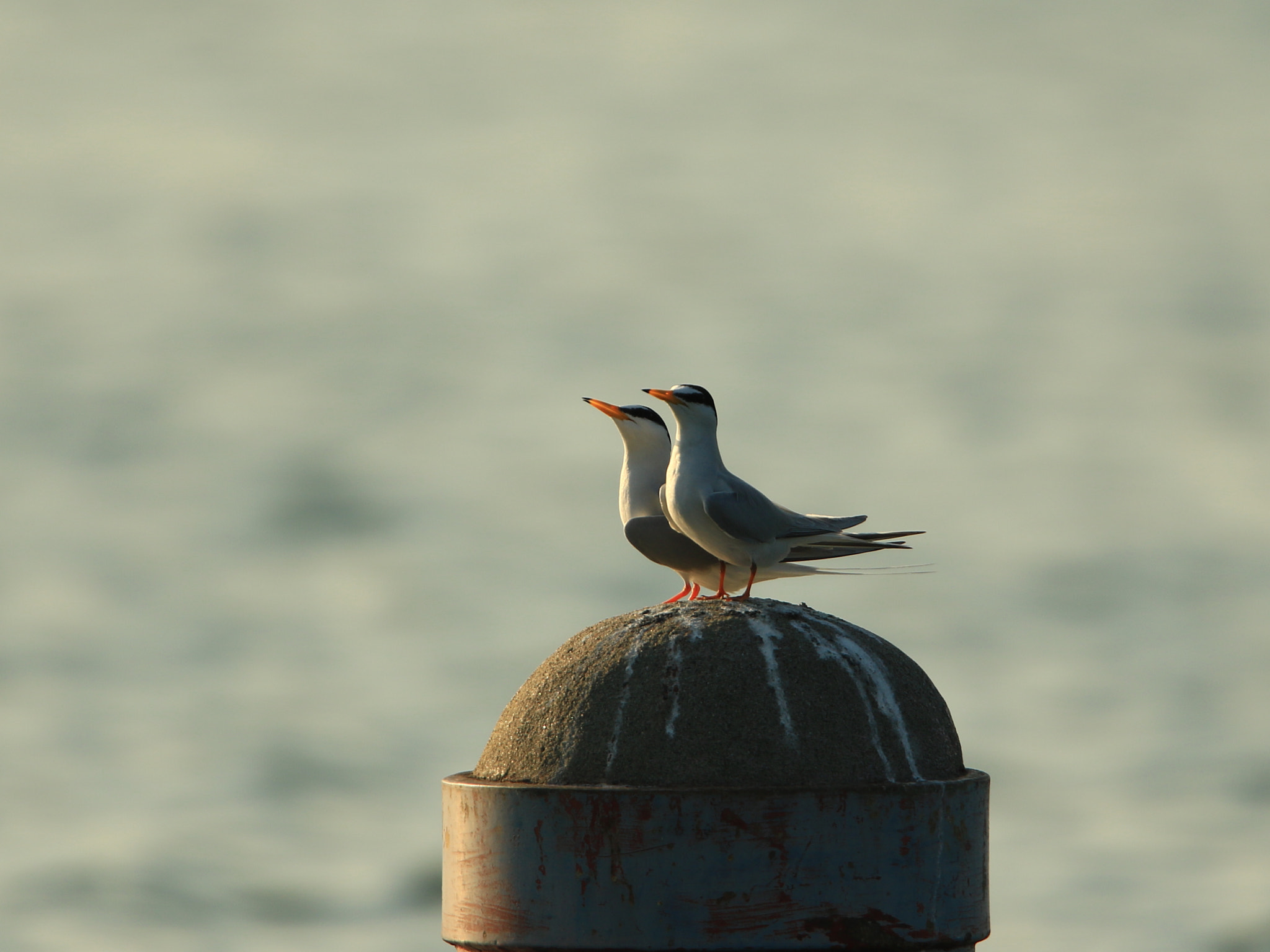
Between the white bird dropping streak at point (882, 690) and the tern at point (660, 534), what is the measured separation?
871mm

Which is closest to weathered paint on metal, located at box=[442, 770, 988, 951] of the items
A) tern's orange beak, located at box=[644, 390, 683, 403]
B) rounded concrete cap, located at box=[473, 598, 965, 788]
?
rounded concrete cap, located at box=[473, 598, 965, 788]

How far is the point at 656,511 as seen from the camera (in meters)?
9.21

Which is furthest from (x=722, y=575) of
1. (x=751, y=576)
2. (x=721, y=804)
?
(x=721, y=804)

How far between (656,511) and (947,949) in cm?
310

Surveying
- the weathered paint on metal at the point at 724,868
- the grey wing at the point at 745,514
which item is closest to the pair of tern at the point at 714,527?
the grey wing at the point at 745,514

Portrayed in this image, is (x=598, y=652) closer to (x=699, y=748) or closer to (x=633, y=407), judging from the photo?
(x=699, y=748)

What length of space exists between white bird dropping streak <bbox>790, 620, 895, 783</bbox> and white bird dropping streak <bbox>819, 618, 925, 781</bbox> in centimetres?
5

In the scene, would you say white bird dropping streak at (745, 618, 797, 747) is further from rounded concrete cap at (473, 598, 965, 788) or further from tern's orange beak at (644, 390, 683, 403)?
tern's orange beak at (644, 390, 683, 403)

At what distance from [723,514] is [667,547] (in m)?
0.73

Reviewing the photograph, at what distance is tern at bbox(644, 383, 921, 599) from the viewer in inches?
326

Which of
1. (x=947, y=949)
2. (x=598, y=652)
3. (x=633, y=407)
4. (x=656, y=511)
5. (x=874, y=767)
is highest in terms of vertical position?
(x=633, y=407)

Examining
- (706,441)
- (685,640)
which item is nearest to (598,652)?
(685,640)

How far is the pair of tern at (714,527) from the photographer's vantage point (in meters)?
8.30

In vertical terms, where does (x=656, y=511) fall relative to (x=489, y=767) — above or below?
above
